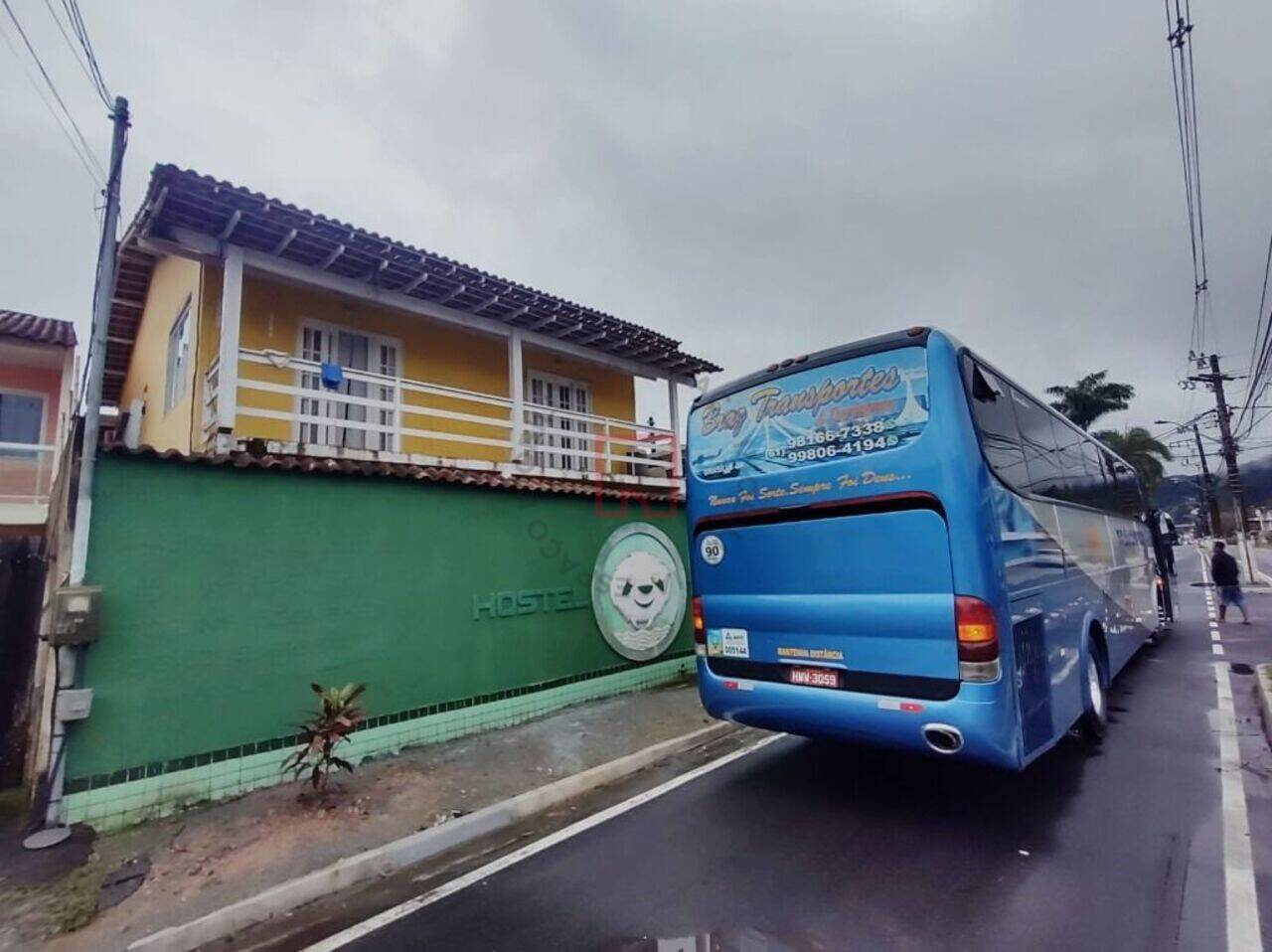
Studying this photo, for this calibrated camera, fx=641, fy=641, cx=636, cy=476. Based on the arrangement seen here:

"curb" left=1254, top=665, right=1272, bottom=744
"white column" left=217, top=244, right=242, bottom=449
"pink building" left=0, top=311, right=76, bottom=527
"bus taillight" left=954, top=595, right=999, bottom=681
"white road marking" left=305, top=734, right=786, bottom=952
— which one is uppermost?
"pink building" left=0, top=311, right=76, bottom=527

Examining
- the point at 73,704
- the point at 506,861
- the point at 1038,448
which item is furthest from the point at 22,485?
the point at 1038,448

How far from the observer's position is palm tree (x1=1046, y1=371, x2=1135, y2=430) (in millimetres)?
26719

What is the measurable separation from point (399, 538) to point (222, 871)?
304cm

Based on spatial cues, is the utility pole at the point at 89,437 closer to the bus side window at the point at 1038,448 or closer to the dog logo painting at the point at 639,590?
the dog logo painting at the point at 639,590

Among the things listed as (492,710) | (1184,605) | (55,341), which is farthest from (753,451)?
(1184,605)

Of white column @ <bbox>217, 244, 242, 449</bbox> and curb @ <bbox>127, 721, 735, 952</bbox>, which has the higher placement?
white column @ <bbox>217, 244, 242, 449</bbox>

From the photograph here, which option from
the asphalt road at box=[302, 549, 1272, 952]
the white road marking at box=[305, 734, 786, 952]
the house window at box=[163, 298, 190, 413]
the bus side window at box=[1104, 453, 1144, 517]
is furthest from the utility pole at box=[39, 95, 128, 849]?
the bus side window at box=[1104, 453, 1144, 517]

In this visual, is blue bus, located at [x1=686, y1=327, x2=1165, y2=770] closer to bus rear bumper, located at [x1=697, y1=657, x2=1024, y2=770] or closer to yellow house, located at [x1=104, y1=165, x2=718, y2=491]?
bus rear bumper, located at [x1=697, y1=657, x2=1024, y2=770]

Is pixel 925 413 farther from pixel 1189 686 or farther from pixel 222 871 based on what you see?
pixel 1189 686

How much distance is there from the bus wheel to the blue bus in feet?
0.18

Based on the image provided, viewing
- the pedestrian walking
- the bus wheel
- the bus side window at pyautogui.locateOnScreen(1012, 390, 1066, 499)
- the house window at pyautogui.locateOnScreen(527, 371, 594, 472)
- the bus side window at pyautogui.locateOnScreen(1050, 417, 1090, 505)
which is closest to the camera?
the bus side window at pyautogui.locateOnScreen(1012, 390, 1066, 499)

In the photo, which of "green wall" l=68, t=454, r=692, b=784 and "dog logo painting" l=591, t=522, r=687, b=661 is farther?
"dog logo painting" l=591, t=522, r=687, b=661

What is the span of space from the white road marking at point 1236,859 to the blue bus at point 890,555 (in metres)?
0.96

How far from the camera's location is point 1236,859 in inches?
145
